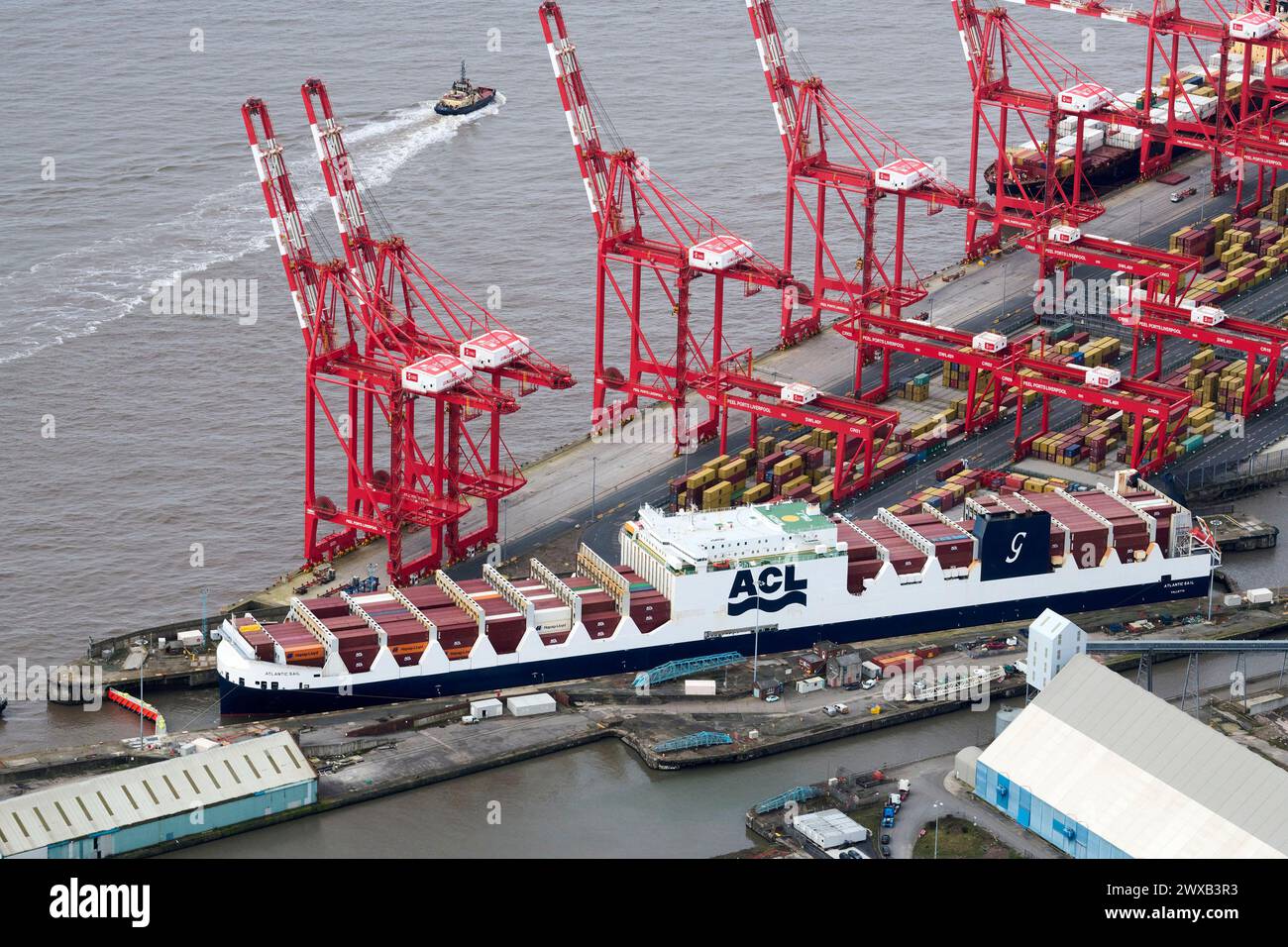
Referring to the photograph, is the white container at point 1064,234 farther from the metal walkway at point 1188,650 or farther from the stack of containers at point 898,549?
the metal walkway at point 1188,650

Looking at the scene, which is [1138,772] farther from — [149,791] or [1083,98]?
[1083,98]

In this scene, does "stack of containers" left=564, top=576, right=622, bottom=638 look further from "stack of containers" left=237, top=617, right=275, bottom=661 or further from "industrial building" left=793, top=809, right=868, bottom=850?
"industrial building" left=793, top=809, right=868, bottom=850

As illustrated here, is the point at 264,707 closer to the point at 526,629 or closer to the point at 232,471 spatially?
the point at 526,629

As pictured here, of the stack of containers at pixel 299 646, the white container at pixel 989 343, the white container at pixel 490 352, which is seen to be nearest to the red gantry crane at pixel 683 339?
the white container at pixel 989 343

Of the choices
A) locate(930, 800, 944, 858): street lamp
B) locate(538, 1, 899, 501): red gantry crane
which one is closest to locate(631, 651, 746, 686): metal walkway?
locate(930, 800, 944, 858): street lamp

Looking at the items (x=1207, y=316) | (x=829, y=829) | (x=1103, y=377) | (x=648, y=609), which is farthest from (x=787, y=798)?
(x=1207, y=316)
